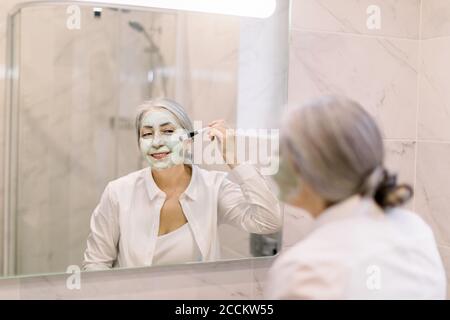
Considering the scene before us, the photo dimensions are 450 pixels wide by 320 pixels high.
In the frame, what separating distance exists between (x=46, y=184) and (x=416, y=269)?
0.80 m

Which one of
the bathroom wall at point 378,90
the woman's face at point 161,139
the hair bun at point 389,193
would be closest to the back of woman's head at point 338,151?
the hair bun at point 389,193

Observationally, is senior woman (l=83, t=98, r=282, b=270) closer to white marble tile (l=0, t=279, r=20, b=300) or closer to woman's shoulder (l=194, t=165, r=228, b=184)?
woman's shoulder (l=194, t=165, r=228, b=184)

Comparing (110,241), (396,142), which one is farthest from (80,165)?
(396,142)

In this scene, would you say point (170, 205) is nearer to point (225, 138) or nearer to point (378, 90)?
point (225, 138)

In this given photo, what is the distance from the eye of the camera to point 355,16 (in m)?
1.48

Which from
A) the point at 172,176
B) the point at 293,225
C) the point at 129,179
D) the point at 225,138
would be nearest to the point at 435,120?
the point at 293,225

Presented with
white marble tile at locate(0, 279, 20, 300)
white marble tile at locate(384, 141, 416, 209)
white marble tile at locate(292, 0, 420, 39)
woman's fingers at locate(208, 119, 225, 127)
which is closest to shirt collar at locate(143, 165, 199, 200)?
woman's fingers at locate(208, 119, 225, 127)

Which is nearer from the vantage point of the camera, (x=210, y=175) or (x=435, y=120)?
(x=210, y=175)

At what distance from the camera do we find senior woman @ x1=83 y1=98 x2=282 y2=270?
1.27m

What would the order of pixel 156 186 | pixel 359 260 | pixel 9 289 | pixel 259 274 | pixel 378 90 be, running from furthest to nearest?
1. pixel 378 90
2. pixel 259 274
3. pixel 156 186
4. pixel 9 289
5. pixel 359 260

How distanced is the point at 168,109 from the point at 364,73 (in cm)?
58

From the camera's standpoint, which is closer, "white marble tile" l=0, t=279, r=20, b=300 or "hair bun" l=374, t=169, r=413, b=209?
"hair bun" l=374, t=169, r=413, b=209

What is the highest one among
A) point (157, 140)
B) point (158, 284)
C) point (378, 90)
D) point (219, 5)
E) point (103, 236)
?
point (219, 5)

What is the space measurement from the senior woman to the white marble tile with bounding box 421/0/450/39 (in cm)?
67
